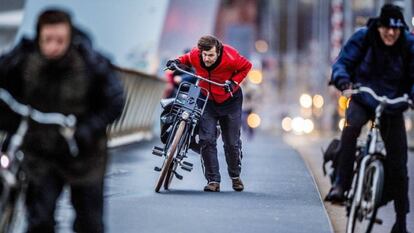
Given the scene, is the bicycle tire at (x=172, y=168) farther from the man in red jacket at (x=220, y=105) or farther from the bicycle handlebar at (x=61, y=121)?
the bicycle handlebar at (x=61, y=121)

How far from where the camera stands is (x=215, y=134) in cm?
1391

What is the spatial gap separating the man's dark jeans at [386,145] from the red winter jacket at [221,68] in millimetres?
3685

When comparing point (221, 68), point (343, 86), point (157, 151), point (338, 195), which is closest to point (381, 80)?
point (343, 86)

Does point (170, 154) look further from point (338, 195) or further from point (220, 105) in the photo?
point (338, 195)

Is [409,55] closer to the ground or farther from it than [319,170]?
farther from it

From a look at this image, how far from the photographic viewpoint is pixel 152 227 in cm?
1048

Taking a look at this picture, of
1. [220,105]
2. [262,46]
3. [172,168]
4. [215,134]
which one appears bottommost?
[262,46]

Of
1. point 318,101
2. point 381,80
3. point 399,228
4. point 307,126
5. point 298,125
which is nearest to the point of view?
point 381,80

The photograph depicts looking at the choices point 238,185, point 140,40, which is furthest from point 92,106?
point 140,40

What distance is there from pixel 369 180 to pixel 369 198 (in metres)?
0.14

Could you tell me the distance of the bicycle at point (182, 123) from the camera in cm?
1342

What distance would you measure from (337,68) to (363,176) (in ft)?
2.70

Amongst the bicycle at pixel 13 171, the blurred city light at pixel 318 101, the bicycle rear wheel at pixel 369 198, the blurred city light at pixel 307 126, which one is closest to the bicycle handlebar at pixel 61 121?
the bicycle at pixel 13 171

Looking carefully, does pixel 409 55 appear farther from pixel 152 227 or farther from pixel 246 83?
pixel 246 83
